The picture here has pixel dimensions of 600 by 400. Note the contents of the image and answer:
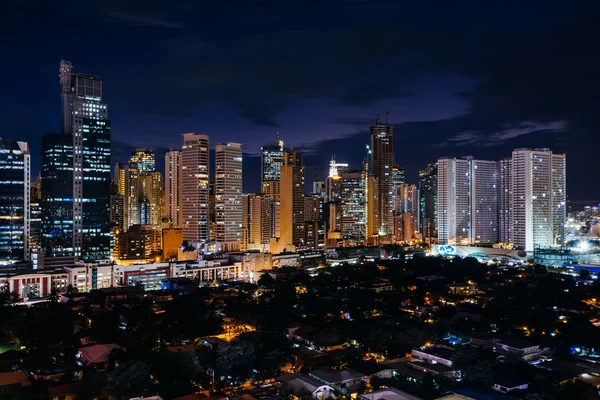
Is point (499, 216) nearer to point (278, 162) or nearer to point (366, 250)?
point (366, 250)

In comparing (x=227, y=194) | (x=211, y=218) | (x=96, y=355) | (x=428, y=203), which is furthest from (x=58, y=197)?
(x=428, y=203)

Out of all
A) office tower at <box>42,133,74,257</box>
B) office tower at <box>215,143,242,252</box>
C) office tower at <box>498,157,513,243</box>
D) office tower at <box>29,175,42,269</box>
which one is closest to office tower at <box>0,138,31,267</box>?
office tower at <box>29,175,42,269</box>

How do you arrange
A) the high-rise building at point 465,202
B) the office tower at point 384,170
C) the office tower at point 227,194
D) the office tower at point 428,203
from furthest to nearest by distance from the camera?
the office tower at point 428,203 → the office tower at point 384,170 → the high-rise building at point 465,202 → the office tower at point 227,194

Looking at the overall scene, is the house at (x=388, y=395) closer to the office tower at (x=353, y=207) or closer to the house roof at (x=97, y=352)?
the house roof at (x=97, y=352)

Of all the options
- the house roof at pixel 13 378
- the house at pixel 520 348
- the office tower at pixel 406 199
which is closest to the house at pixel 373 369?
the house at pixel 520 348

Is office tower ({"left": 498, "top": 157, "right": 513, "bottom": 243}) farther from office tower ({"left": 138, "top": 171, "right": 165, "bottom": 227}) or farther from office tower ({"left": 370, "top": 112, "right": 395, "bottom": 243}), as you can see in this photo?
office tower ({"left": 138, "top": 171, "right": 165, "bottom": 227})
